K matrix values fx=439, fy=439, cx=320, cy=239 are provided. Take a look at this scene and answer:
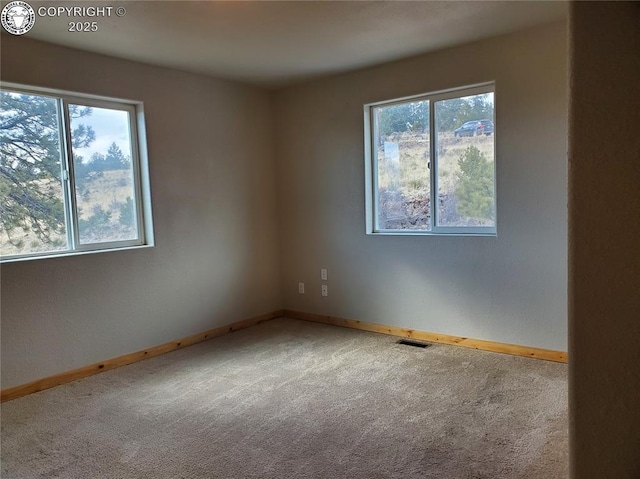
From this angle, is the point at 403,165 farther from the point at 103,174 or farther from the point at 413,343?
the point at 103,174

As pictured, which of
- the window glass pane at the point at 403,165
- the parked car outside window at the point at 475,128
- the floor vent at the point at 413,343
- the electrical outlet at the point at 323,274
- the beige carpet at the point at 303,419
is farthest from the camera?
the electrical outlet at the point at 323,274

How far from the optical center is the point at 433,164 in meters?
3.69

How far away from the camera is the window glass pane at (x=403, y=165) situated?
377cm

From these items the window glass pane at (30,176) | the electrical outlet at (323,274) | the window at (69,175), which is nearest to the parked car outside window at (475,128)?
the electrical outlet at (323,274)

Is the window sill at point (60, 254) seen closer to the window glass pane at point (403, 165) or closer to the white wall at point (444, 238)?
the white wall at point (444, 238)

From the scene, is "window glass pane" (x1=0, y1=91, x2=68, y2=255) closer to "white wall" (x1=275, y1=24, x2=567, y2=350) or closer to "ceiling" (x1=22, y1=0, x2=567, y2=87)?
"ceiling" (x1=22, y1=0, x2=567, y2=87)

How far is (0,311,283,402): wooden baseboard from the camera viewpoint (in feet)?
9.48

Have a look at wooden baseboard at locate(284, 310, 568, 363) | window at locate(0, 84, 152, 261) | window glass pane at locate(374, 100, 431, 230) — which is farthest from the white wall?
window at locate(0, 84, 152, 261)

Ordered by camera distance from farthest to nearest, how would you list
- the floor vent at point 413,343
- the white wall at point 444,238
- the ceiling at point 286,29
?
the floor vent at point 413,343 < the white wall at point 444,238 < the ceiling at point 286,29

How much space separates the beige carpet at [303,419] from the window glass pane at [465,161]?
1.11m

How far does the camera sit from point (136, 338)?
3.52 metres

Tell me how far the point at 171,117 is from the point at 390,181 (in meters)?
1.99

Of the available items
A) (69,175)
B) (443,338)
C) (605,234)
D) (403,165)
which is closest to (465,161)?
(403,165)

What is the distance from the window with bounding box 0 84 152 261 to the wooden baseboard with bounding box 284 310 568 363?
183 centimetres
